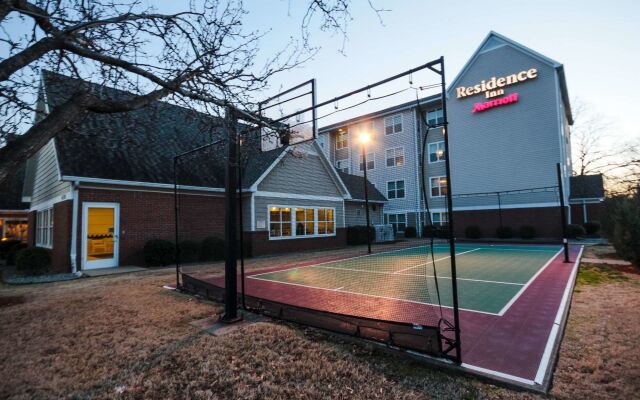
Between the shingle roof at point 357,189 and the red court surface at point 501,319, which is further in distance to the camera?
the shingle roof at point 357,189

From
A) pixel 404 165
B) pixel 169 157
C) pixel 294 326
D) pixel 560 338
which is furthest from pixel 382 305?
pixel 404 165

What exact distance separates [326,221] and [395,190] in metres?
13.1

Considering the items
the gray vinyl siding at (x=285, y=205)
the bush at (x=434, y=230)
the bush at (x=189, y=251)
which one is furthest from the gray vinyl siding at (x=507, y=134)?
the bush at (x=434, y=230)

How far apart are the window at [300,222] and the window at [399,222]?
1170 centimetres

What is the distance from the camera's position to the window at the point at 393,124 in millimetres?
33500

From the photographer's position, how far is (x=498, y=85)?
2769 cm

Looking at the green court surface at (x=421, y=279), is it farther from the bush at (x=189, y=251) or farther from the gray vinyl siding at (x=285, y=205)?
the gray vinyl siding at (x=285, y=205)

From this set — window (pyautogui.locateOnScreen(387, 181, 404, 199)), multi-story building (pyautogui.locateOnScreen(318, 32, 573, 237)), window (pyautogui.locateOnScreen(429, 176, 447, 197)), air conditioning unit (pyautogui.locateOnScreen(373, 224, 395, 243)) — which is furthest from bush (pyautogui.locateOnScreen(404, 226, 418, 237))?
air conditioning unit (pyautogui.locateOnScreen(373, 224, 395, 243))

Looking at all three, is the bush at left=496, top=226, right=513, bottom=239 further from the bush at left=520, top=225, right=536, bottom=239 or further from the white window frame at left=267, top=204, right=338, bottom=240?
the white window frame at left=267, top=204, right=338, bottom=240

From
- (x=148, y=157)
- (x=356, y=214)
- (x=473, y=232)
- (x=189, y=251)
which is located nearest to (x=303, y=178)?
(x=356, y=214)

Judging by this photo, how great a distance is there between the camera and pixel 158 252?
13.8 m

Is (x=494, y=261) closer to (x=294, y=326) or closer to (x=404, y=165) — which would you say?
(x=294, y=326)

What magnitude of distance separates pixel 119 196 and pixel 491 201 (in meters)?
27.3

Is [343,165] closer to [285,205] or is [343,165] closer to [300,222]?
[300,222]
